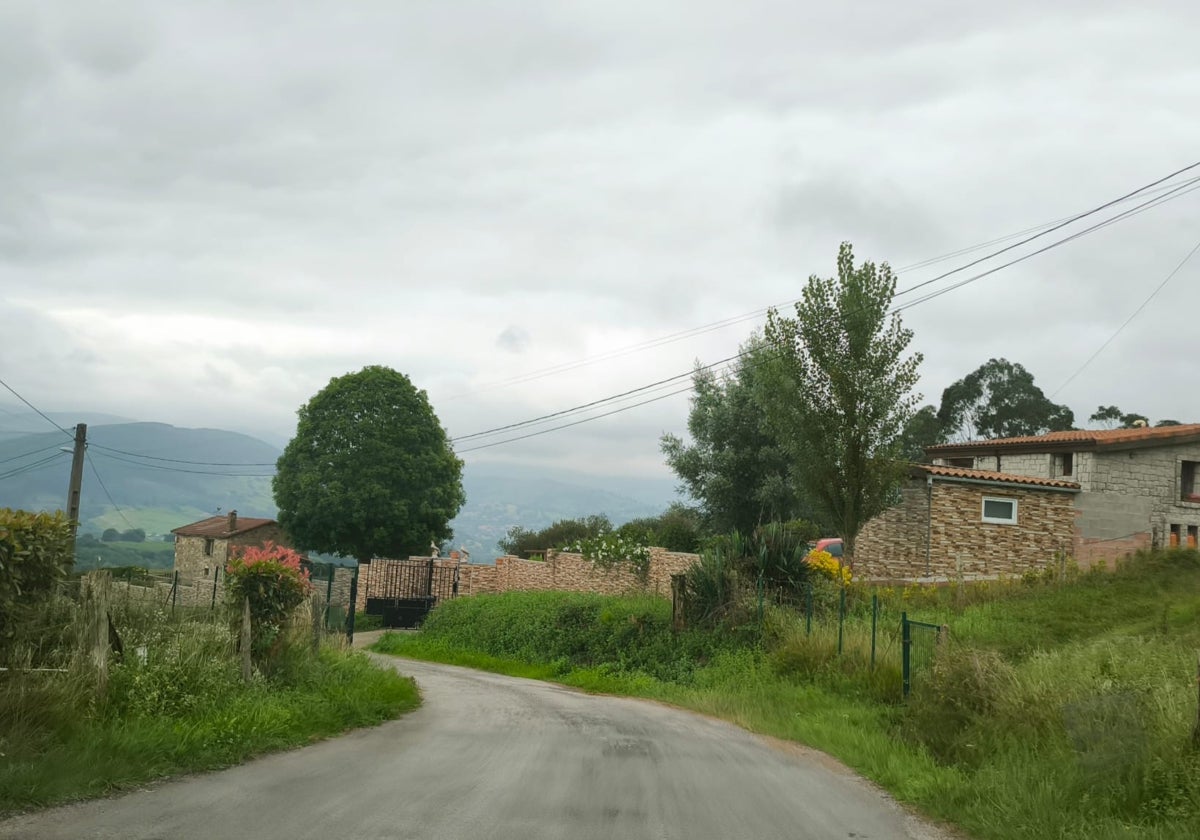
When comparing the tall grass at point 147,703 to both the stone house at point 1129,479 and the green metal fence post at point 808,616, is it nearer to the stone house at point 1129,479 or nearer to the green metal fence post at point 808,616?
the green metal fence post at point 808,616

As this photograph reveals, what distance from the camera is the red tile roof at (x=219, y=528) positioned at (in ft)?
214

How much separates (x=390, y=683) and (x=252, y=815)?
8.49 meters

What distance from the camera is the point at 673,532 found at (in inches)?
1545

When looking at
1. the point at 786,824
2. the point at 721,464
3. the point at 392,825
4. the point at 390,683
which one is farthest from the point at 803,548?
the point at 721,464

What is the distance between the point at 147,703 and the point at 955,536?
2727cm

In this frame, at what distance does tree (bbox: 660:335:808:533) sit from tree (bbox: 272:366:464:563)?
17745mm

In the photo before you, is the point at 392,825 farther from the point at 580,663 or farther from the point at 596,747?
the point at 580,663

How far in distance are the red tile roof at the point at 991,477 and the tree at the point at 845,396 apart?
14.7 ft

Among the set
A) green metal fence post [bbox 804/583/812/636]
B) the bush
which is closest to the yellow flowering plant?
green metal fence post [bbox 804/583/812/636]

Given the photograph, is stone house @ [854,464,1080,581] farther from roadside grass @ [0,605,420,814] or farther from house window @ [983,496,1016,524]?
roadside grass @ [0,605,420,814]

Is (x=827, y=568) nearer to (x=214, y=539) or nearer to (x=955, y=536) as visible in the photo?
(x=955, y=536)

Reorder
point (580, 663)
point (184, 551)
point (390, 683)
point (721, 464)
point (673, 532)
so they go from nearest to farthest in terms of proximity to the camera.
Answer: point (390, 683)
point (580, 663)
point (673, 532)
point (721, 464)
point (184, 551)

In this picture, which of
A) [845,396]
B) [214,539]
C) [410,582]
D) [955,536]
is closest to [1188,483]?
[955,536]

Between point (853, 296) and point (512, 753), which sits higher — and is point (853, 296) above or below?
above
